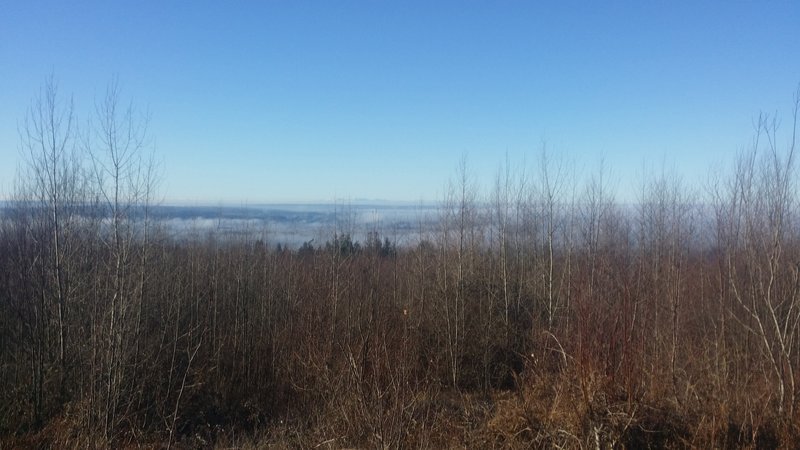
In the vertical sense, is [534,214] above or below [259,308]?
above

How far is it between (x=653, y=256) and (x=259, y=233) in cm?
1454

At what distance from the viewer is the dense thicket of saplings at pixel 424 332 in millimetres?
7164

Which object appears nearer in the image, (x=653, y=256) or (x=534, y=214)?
(x=653, y=256)

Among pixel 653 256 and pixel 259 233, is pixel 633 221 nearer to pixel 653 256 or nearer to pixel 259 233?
pixel 653 256

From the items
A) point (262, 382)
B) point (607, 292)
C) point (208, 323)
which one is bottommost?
point (262, 382)

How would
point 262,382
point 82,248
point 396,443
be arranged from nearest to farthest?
point 396,443, point 82,248, point 262,382

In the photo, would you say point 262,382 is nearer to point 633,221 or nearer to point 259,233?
point 259,233

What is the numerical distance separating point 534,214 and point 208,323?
423 inches

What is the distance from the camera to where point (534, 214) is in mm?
17438

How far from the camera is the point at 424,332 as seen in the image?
16266mm

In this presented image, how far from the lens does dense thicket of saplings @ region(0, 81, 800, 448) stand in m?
7.16

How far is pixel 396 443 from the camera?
6.02m

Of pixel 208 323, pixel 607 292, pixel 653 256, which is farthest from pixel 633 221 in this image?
pixel 208 323

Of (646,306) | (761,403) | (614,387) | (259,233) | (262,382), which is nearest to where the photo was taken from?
(614,387)
